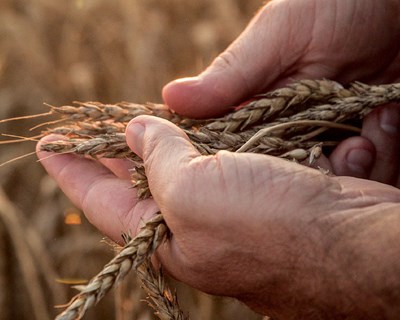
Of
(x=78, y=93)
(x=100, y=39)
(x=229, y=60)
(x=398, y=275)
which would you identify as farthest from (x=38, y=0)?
(x=398, y=275)

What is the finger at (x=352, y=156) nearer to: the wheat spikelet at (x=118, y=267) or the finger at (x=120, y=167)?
the finger at (x=120, y=167)

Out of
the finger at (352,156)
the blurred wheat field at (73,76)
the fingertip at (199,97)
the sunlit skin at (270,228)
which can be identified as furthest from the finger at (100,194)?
the blurred wheat field at (73,76)

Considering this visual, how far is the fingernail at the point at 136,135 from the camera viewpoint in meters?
1.40

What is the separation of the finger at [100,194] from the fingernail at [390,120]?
0.73 m

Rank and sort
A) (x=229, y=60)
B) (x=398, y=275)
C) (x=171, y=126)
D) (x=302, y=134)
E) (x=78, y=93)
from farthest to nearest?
1. (x=78, y=93)
2. (x=229, y=60)
3. (x=302, y=134)
4. (x=171, y=126)
5. (x=398, y=275)

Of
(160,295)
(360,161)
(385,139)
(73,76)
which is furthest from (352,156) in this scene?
(73,76)

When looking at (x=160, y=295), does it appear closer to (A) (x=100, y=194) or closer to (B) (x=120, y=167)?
(A) (x=100, y=194)

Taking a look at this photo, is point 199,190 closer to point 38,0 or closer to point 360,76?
point 360,76

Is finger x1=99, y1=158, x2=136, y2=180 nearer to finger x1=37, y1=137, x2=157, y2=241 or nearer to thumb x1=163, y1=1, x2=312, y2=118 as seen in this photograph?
finger x1=37, y1=137, x2=157, y2=241

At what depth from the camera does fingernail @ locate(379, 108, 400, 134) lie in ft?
6.22

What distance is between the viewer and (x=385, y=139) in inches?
75.1

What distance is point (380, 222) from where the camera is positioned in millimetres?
1221

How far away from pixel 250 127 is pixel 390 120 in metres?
0.44

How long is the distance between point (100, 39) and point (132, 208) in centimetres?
190
